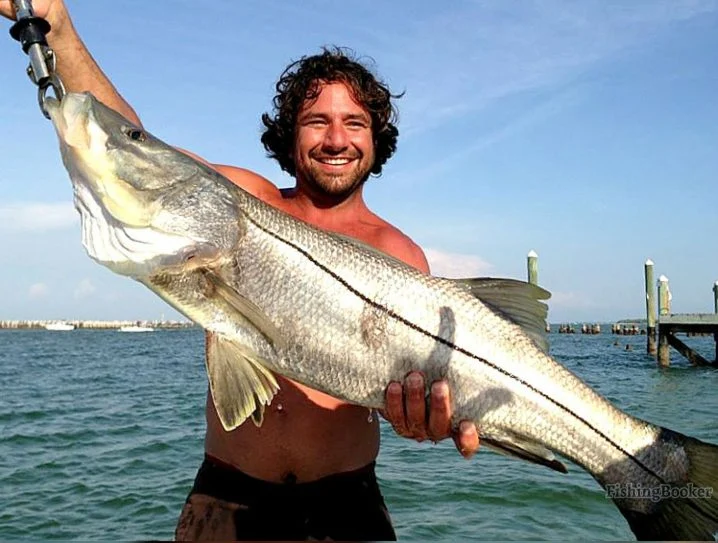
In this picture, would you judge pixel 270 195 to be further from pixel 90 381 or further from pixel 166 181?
pixel 90 381

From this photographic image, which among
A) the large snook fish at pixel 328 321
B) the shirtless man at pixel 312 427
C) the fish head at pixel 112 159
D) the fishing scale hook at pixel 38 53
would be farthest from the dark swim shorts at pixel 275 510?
the fishing scale hook at pixel 38 53

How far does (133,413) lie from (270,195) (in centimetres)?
1415

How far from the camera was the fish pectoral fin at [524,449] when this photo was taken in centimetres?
322

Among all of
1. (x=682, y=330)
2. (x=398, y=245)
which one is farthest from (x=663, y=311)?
(x=398, y=245)

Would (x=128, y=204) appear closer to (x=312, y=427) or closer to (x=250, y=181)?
(x=250, y=181)

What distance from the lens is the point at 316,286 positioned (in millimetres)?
3131

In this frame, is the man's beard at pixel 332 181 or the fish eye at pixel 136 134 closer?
the fish eye at pixel 136 134

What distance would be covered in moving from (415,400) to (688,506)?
1.37 m

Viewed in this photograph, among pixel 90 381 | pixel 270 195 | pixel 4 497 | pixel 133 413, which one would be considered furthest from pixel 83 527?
pixel 90 381

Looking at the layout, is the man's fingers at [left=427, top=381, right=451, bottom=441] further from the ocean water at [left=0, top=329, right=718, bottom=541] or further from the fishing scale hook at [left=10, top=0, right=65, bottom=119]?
the ocean water at [left=0, top=329, right=718, bottom=541]

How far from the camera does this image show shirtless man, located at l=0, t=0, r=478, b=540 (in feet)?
11.2

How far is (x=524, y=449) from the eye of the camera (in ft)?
10.7

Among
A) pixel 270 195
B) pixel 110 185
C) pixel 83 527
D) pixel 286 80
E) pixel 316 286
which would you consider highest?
pixel 286 80

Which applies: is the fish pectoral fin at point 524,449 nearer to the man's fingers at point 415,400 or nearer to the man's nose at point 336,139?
the man's fingers at point 415,400
